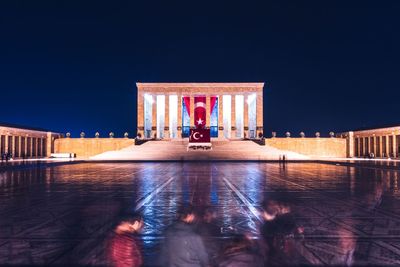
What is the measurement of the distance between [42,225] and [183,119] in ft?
194

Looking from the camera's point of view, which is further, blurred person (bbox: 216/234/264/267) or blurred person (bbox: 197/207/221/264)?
blurred person (bbox: 197/207/221/264)

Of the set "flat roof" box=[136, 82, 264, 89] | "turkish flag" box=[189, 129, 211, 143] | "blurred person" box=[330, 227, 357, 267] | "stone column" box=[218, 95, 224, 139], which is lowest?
"blurred person" box=[330, 227, 357, 267]

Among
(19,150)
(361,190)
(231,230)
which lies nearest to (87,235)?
(231,230)

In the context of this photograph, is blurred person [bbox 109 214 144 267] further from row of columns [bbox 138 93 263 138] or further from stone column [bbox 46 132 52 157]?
row of columns [bbox 138 93 263 138]

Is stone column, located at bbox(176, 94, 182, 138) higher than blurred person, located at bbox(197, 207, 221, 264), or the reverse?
stone column, located at bbox(176, 94, 182, 138)

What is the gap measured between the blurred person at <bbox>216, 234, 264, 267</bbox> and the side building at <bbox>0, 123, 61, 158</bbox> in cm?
3971

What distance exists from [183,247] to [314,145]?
5717cm

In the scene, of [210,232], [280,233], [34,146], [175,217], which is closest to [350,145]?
[34,146]

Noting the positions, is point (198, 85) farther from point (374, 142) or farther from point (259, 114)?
point (374, 142)

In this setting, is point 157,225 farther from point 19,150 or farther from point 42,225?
point 19,150

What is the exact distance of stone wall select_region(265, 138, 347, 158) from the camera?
5788cm

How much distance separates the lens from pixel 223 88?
2564 inches

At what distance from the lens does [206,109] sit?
64938 mm

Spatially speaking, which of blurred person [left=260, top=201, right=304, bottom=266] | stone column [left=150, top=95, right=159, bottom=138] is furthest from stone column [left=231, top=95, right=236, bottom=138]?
blurred person [left=260, top=201, right=304, bottom=266]
